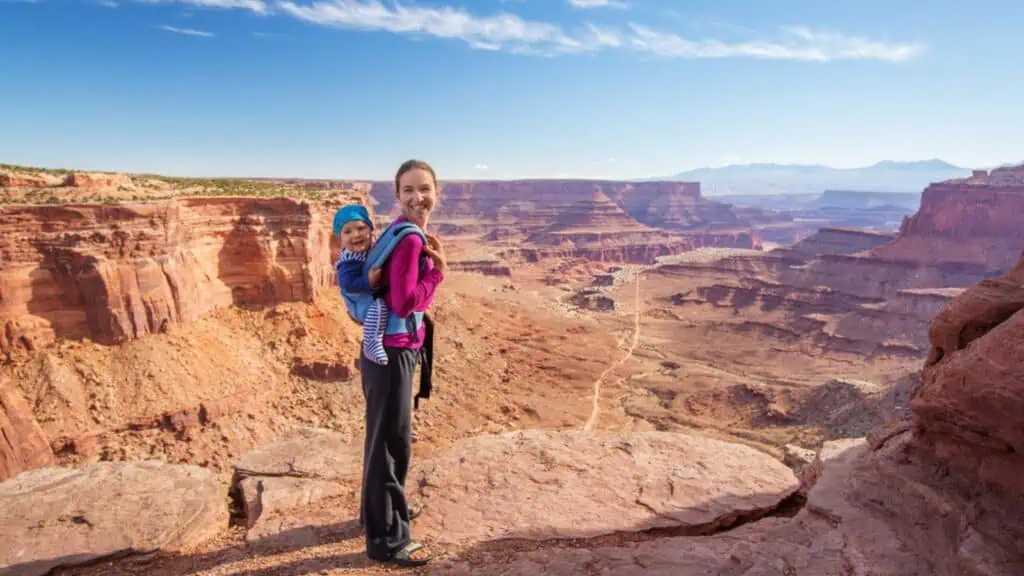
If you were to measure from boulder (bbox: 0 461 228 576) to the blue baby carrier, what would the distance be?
3.30m

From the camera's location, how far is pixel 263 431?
1580cm

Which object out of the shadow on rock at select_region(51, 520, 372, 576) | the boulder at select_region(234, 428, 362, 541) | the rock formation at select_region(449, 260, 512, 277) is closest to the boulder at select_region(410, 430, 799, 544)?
the shadow on rock at select_region(51, 520, 372, 576)

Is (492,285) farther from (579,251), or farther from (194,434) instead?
(194,434)

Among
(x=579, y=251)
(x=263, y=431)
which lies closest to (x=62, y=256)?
(x=263, y=431)

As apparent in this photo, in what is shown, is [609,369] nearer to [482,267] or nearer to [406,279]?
[406,279]

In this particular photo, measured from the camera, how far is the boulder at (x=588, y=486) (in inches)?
193

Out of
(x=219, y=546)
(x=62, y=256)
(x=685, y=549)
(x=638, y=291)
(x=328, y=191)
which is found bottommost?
Answer: (x=638, y=291)

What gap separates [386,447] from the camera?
13.7 ft

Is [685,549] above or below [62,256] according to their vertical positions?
below

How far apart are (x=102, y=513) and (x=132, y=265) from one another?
12190mm

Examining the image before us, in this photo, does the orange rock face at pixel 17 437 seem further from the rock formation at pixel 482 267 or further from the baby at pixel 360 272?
the rock formation at pixel 482 267

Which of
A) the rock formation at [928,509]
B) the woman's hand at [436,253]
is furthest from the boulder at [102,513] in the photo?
the woman's hand at [436,253]

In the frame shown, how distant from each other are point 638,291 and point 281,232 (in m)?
48.8

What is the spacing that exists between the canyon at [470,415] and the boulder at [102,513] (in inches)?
1.5
